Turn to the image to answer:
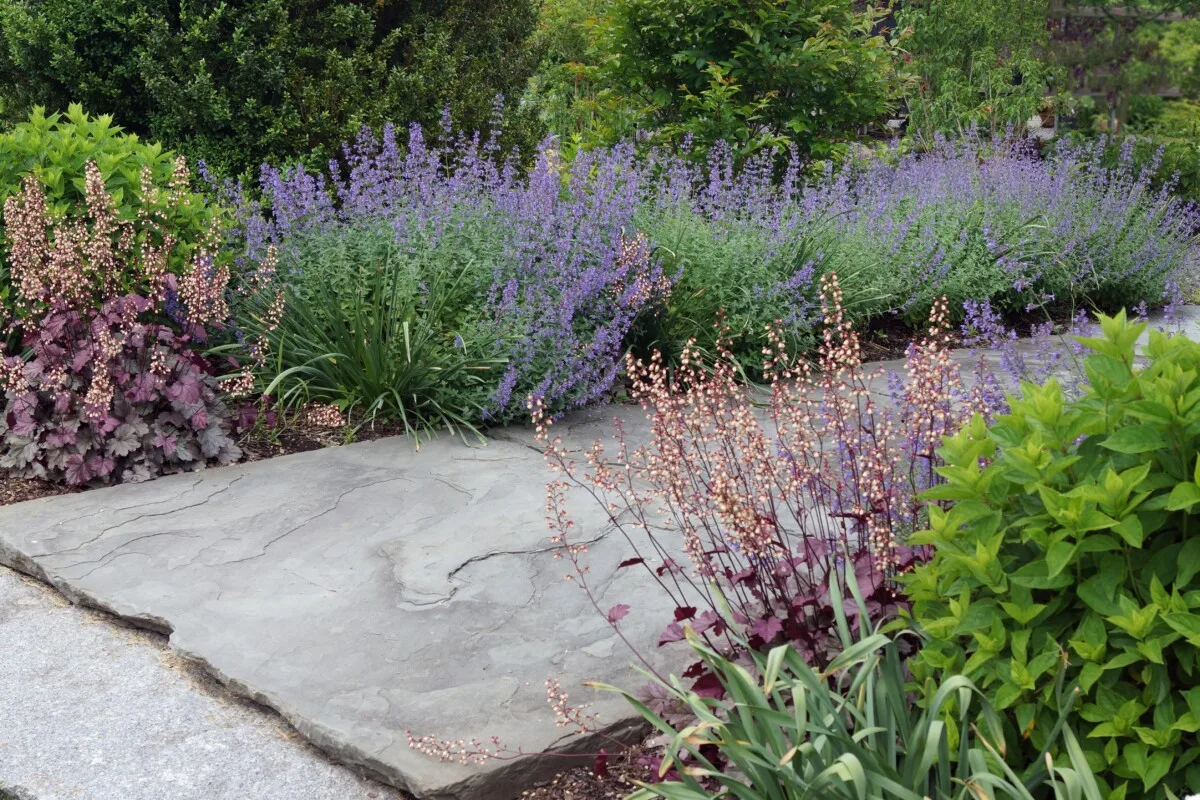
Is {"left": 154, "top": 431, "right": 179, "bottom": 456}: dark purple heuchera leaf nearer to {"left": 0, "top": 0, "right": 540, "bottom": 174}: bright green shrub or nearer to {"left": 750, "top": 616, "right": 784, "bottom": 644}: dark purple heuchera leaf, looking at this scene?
{"left": 0, "top": 0, "right": 540, "bottom": 174}: bright green shrub

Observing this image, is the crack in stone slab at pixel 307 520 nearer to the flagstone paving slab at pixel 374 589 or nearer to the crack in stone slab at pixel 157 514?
the flagstone paving slab at pixel 374 589

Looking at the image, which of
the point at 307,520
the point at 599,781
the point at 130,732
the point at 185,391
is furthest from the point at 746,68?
the point at 130,732

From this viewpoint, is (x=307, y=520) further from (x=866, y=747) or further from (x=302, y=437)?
(x=866, y=747)

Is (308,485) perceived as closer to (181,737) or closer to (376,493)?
(376,493)

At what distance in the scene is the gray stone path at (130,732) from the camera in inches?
111

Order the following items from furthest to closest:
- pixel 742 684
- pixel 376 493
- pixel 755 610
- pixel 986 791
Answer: pixel 376 493 < pixel 755 610 < pixel 742 684 < pixel 986 791

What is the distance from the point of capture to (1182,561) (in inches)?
78.3

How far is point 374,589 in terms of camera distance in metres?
3.74

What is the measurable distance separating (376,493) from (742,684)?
97.8 inches

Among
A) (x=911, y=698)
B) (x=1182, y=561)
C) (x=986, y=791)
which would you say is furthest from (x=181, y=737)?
(x=1182, y=561)

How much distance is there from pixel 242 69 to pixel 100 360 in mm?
2376

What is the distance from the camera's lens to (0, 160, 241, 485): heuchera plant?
15.2 ft

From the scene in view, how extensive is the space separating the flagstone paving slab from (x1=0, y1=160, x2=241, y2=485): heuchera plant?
0.17 metres

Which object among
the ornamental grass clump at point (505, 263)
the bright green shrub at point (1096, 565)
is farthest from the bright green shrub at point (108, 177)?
the bright green shrub at point (1096, 565)
